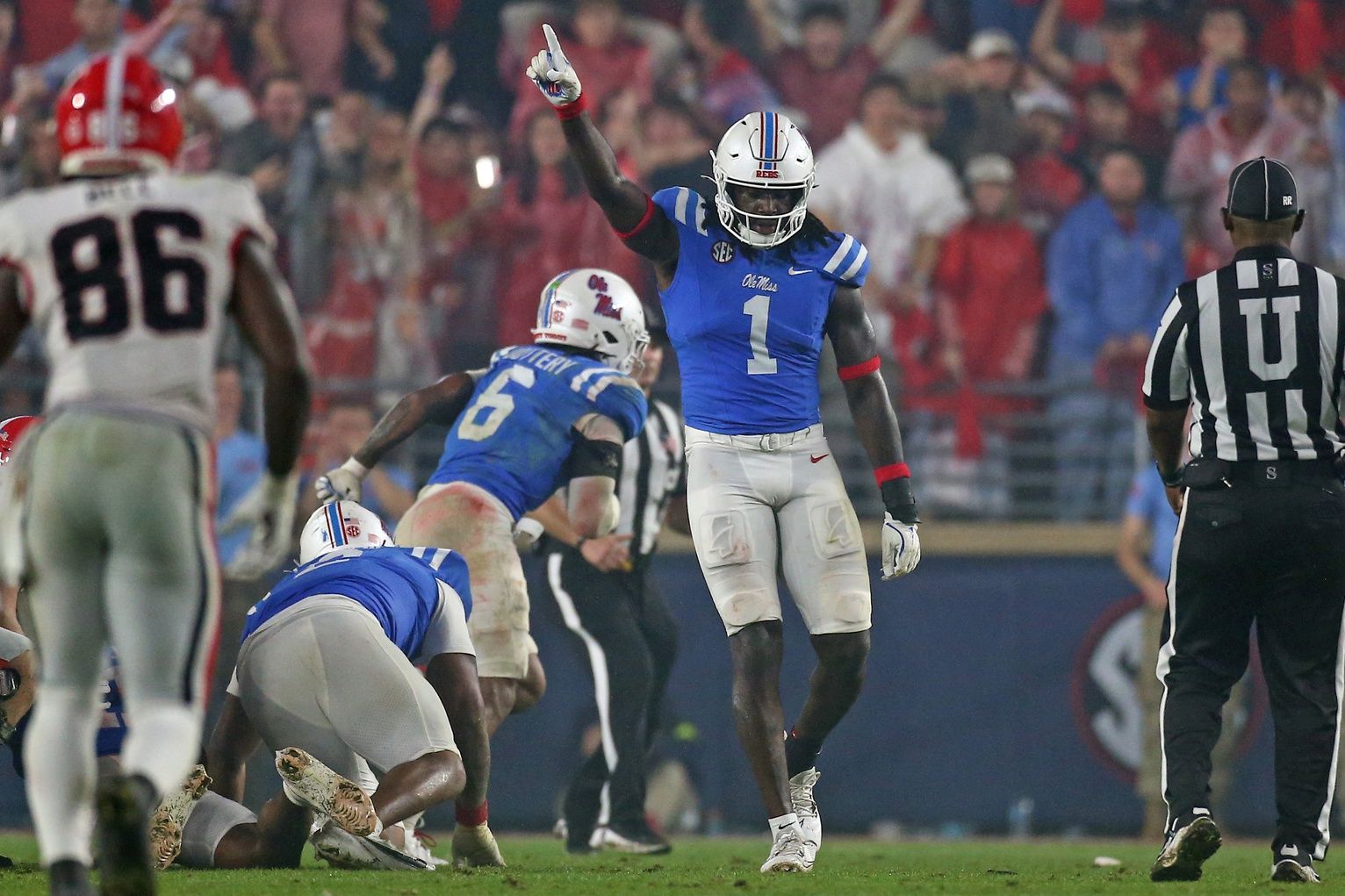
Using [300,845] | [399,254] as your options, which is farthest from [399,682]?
[399,254]

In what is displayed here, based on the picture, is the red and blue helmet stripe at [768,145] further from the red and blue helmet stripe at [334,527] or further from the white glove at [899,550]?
the red and blue helmet stripe at [334,527]

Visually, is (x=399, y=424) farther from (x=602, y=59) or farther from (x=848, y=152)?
(x=602, y=59)

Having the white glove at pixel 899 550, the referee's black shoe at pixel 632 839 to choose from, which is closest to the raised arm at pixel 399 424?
the white glove at pixel 899 550

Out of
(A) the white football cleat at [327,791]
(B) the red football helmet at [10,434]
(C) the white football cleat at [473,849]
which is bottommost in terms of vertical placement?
(C) the white football cleat at [473,849]

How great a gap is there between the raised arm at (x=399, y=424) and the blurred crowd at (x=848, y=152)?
148 inches

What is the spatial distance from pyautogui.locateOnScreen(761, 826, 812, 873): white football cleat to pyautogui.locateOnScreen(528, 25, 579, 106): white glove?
2348mm

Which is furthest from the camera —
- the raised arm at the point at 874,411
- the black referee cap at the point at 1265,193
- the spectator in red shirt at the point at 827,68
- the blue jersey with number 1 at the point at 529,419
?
the spectator in red shirt at the point at 827,68

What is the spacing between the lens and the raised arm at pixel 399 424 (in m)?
6.20

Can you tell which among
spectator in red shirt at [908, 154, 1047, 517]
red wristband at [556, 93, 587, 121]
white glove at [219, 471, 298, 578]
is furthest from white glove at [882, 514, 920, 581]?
spectator in red shirt at [908, 154, 1047, 517]

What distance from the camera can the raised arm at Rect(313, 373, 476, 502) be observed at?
6.20 metres

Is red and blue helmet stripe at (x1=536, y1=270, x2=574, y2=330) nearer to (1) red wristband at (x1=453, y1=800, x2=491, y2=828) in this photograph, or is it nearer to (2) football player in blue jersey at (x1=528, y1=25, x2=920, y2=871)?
(2) football player in blue jersey at (x1=528, y1=25, x2=920, y2=871)

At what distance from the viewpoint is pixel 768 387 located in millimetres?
5727

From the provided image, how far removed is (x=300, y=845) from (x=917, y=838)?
205 inches

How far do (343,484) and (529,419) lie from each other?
2.43ft
